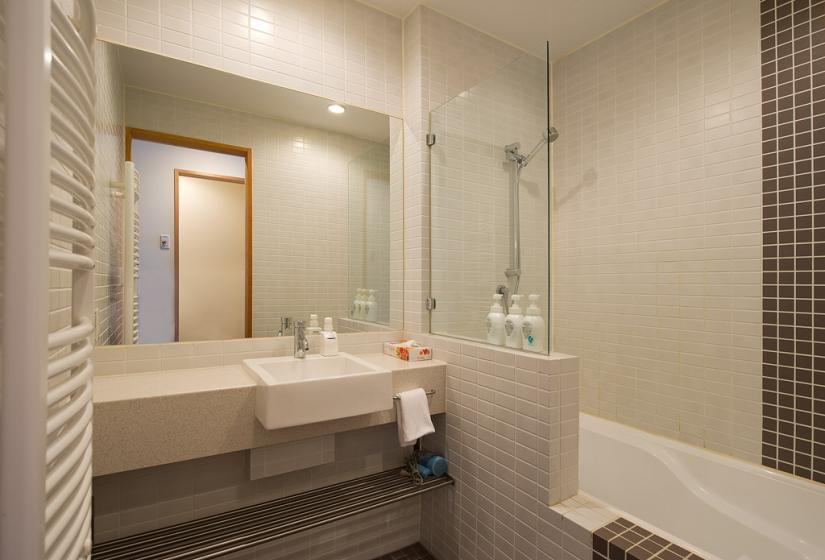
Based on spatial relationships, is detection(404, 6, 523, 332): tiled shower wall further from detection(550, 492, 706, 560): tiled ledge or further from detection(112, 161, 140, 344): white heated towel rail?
detection(112, 161, 140, 344): white heated towel rail

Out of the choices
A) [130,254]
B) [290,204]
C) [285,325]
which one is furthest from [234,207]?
[285,325]

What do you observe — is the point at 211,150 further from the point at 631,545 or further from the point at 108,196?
the point at 631,545

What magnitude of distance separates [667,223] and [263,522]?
238 cm

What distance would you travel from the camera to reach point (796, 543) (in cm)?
162

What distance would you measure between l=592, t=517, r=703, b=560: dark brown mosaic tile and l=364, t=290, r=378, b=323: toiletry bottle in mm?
1376

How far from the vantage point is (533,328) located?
161 cm

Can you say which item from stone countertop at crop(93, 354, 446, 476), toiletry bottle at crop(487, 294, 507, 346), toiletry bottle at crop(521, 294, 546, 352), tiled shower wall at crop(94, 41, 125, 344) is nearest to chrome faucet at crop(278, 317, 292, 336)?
stone countertop at crop(93, 354, 446, 476)

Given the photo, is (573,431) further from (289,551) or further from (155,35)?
(155,35)

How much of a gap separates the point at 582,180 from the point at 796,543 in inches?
79.9

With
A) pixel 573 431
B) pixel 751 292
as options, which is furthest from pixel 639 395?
pixel 573 431

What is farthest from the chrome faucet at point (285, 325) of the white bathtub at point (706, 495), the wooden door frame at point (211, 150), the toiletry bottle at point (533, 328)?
the white bathtub at point (706, 495)

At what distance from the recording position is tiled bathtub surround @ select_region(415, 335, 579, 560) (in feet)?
4.86

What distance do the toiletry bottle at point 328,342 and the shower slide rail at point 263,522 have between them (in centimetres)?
59

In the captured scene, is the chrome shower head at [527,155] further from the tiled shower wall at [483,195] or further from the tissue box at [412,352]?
the tissue box at [412,352]
